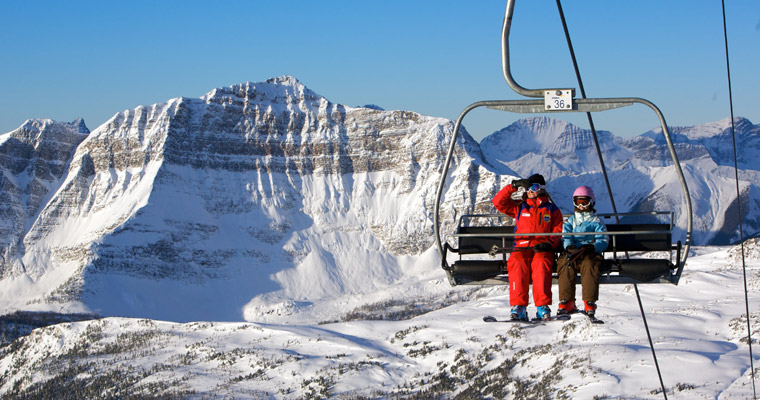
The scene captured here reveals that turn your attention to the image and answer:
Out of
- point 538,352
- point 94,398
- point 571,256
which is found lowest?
point 94,398

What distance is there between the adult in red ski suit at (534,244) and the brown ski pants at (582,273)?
27 cm

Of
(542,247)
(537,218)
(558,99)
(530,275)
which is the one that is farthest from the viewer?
(530,275)

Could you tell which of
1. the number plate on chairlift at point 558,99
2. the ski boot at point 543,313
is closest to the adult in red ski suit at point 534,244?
the ski boot at point 543,313

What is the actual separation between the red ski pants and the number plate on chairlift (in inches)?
169

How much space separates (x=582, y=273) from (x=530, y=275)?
4.18 feet

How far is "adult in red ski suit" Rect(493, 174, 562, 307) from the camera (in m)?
21.3

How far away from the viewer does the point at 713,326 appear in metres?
128

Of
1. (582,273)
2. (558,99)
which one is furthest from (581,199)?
(558,99)

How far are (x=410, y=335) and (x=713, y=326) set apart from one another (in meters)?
51.6

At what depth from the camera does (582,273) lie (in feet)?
69.3

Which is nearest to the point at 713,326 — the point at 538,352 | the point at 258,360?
the point at 538,352

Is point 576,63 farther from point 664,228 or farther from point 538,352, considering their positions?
point 538,352

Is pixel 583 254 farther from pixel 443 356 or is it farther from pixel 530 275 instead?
pixel 443 356

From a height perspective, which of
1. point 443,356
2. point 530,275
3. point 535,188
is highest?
point 535,188
